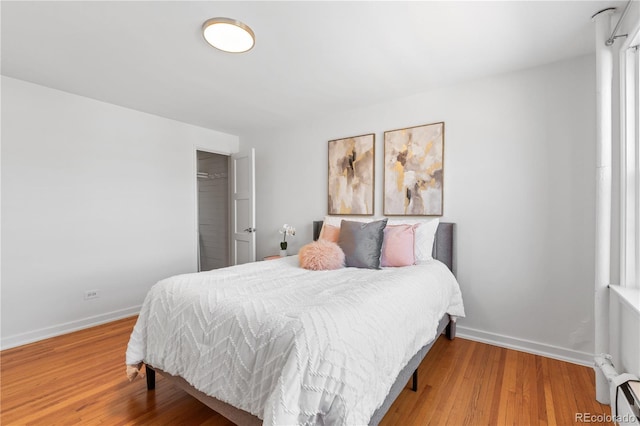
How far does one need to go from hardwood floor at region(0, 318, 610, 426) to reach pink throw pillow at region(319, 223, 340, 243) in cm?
133

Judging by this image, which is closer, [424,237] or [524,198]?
[524,198]

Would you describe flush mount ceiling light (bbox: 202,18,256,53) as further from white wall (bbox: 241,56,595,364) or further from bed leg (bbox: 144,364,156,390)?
bed leg (bbox: 144,364,156,390)

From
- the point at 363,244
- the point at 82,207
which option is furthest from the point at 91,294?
the point at 363,244

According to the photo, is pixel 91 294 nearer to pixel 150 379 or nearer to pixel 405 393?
pixel 150 379

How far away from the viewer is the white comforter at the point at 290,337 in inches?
43.3

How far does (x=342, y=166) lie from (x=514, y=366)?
2.52m

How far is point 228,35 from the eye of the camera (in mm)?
1945

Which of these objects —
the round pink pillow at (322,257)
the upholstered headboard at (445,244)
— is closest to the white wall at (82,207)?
the round pink pillow at (322,257)

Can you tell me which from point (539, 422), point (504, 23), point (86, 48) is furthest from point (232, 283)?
point (504, 23)

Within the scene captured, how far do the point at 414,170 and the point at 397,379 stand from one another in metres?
2.08

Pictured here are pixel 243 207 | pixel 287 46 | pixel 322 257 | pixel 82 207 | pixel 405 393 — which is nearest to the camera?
pixel 405 393

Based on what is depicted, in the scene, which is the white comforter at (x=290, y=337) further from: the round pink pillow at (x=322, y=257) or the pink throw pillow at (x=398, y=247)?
the pink throw pillow at (x=398, y=247)

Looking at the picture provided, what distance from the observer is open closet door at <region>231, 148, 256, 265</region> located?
155 inches

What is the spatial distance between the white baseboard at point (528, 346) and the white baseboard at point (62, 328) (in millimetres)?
3699
